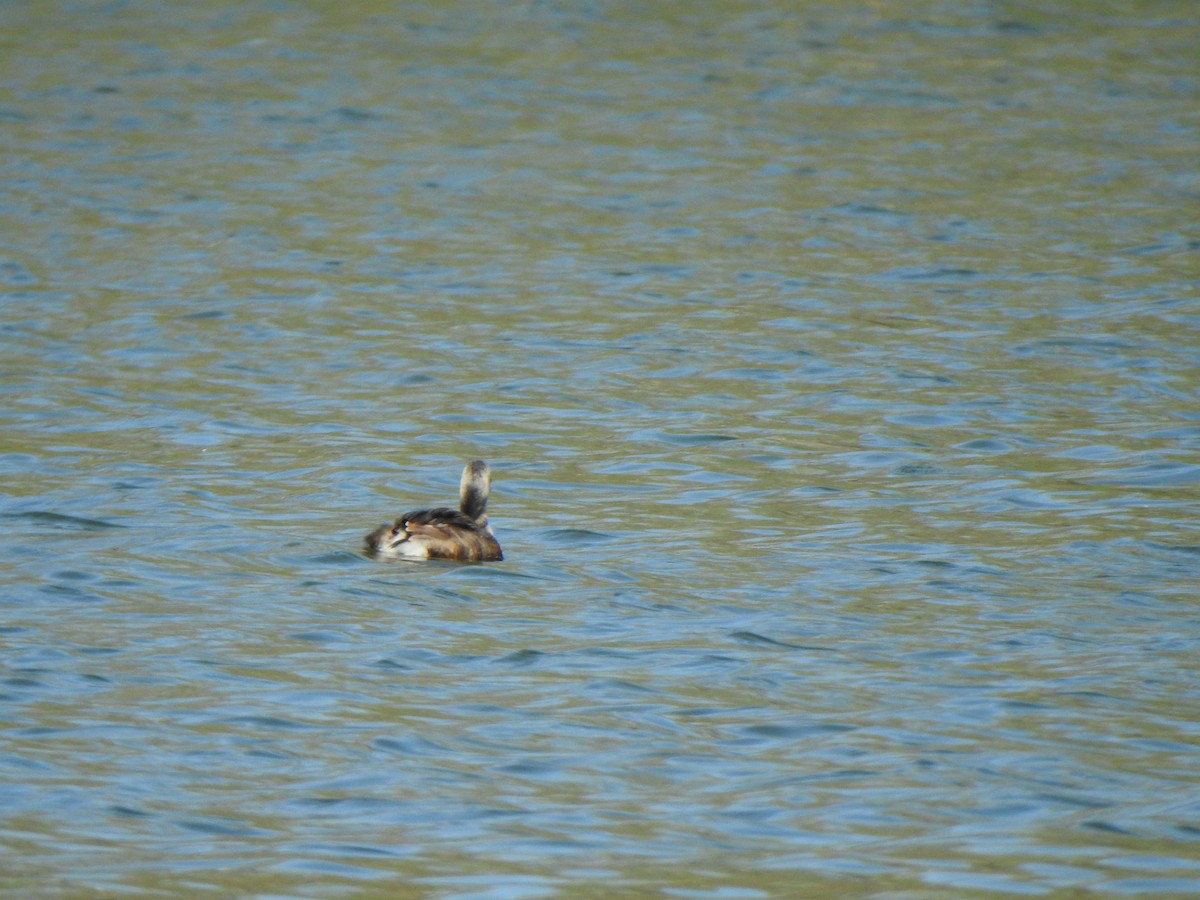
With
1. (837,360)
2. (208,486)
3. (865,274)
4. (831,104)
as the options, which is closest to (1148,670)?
(208,486)

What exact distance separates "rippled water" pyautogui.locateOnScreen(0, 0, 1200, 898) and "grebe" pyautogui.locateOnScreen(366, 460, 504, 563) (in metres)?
0.11

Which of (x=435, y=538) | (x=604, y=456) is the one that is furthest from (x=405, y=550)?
(x=604, y=456)

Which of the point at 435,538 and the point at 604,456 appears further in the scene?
the point at 604,456

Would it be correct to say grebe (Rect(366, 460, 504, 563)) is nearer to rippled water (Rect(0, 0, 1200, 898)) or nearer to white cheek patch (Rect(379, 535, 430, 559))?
white cheek patch (Rect(379, 535, 430, 559))

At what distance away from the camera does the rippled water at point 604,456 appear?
6438 mm

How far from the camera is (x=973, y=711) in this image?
7.37m

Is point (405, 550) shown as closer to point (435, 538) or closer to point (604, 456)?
point (435, 538)

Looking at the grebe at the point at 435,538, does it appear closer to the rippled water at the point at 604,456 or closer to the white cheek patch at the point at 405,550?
the white cheek patch at the point at 405,550

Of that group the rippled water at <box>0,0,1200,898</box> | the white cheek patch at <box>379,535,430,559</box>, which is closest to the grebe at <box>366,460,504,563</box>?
the white cheek patch at <box>379,535,430,559</box>

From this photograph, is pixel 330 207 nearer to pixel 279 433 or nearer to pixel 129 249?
pixel 129 249

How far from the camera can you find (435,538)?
897 centimetres

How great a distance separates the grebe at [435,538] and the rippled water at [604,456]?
111 mm

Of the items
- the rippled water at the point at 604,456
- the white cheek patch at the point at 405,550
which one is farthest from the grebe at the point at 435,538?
the rippled water at the point at 604,456

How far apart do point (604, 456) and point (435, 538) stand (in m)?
2.65
